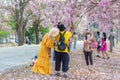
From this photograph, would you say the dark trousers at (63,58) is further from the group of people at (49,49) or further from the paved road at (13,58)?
the paved road at (13,58)

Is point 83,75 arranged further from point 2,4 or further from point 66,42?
point 2,4

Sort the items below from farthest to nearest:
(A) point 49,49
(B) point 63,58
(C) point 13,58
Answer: (C) point 13,58 → (B) point 63,58 → (A) point 49,49

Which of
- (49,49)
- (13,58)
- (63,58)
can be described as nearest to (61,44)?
(49,49)

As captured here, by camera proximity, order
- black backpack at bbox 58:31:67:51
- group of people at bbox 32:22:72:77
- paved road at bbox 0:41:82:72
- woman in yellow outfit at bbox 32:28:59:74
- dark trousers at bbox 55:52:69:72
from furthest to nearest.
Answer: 1. paved road at bbox 0:41:82:72
2. dark trousers at bbox 55:52:69:72
3. black backpack at bbox 58:31:67:51
4. group of people at bbox 32:22:72:77
5. woman in yellow outfit at bbox 32:28:59:74

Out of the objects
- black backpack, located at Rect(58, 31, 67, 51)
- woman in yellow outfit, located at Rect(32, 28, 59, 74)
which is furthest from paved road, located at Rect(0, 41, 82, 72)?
black backpack, located at Rect(58, 31, 67, 51)

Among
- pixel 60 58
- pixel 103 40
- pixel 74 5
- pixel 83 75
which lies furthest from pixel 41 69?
pixel 103 40

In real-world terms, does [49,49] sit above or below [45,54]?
above

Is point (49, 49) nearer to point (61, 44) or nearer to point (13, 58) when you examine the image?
point (61, 44)

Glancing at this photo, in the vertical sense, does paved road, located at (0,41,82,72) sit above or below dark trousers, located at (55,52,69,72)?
below

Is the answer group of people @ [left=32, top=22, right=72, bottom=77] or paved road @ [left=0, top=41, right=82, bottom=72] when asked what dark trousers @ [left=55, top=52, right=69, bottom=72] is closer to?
group of people @ [left=32, top=22, right=72, bottom=77]

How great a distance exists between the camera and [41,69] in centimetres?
1245

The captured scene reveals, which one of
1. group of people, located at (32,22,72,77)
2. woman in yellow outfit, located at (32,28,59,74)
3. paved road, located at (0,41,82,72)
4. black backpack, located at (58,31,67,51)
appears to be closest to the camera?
woman in yellow outfit, located at (32,28,59,74)

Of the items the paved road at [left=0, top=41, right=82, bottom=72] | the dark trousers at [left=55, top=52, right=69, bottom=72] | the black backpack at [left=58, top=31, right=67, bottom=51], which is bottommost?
the paved road at [left=0, top=41, right=82, bottom=72]

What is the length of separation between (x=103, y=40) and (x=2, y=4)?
31.2m
